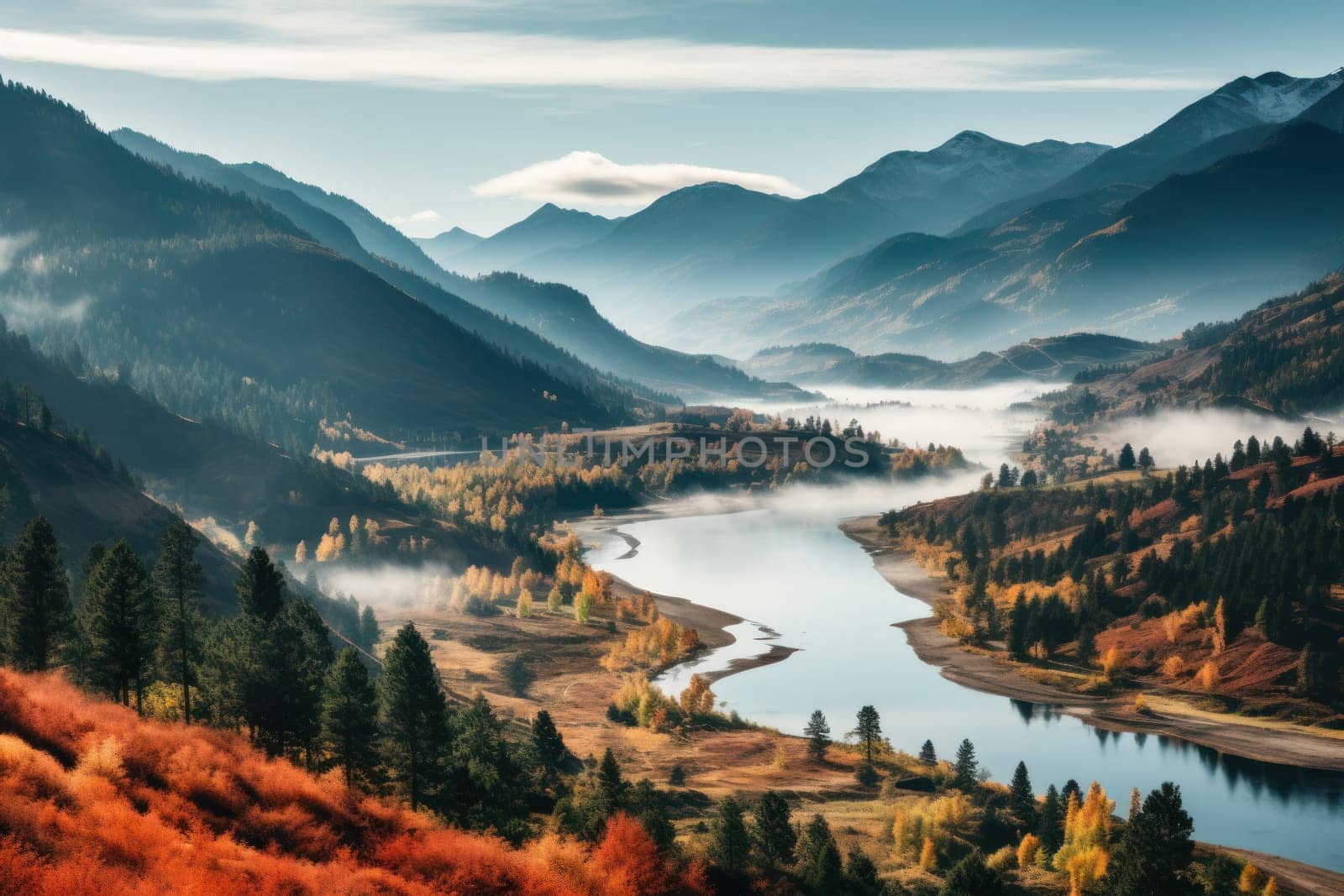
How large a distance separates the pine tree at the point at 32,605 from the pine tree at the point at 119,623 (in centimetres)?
278

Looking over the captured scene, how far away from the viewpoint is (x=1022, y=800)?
400 feet

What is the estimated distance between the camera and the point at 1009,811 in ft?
398

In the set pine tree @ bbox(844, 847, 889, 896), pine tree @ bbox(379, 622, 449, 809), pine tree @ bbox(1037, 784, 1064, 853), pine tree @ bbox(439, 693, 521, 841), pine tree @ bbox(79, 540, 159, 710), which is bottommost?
pine tree @ bbox(1037, 784, 1064, 853)

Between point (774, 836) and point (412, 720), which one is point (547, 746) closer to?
point (412, 720)

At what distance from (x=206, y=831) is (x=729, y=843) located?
148ft

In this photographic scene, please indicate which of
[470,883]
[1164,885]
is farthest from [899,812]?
[470,883]

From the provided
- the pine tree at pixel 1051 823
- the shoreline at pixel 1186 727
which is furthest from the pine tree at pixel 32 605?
the shoreline at pixel 1186 727

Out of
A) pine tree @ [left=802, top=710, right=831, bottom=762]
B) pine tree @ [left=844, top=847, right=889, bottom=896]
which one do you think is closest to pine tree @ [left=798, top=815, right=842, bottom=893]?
pine tree @ [left=844, top=847, right=889, bottom=896]

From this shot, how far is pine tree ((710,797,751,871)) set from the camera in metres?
94.8

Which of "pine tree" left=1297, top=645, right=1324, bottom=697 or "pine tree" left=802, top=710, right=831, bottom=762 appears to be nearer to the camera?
"pine tree" left=802, top=710, right=831, bottom=762

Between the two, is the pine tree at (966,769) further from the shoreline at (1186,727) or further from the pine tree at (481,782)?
the pine tree at (481,782)

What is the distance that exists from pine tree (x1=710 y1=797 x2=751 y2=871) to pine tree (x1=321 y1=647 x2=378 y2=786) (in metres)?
30.1

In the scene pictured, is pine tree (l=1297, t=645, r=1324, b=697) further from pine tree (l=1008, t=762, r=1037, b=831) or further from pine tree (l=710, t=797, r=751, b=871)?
pine tree (l=710, t=797, r=751, b=871)

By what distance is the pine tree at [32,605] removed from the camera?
85.9 metres
